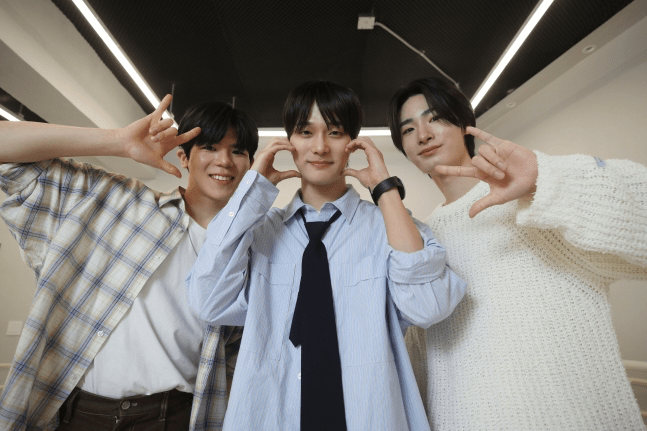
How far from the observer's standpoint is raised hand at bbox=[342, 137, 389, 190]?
4.03ft

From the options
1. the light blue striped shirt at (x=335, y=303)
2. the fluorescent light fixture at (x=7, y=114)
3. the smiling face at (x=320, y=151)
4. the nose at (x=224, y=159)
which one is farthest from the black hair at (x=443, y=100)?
the fluorescent light fixture at (x=7, y=114)

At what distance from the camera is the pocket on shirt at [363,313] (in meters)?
1.01

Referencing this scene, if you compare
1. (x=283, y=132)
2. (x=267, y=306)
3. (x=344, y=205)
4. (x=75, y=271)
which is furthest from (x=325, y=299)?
(x=283, y=132)

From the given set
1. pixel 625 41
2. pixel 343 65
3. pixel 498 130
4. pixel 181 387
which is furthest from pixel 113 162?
pixel 625 41

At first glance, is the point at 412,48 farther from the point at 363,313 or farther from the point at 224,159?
the point at 363,313

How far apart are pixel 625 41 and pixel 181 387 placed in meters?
4.77

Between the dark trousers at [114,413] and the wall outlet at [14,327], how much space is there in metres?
4.35

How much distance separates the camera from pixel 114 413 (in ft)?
4.12

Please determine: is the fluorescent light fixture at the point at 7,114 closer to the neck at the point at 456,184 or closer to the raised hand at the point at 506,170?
the neck at the point at 456,184

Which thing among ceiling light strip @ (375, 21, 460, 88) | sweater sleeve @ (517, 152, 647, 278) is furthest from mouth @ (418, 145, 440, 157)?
ceiling light strip @ (375, 21, 460, 88)

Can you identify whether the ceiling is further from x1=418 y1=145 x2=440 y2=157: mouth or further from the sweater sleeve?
the sweater sleeve

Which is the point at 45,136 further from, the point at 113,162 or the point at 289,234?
the point at 113,162

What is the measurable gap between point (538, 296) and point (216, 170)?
1504 mm

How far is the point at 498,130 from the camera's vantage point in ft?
16.3
